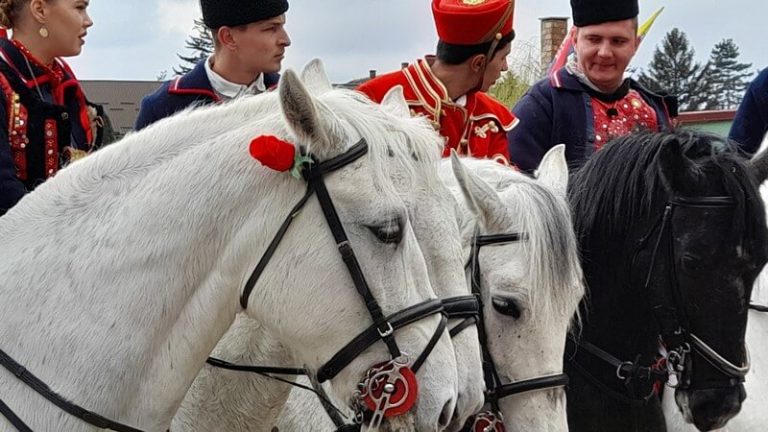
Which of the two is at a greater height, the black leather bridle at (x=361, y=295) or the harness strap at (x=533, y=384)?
the black leather bridle at (x=361, y=295)

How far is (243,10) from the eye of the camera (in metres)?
3.97

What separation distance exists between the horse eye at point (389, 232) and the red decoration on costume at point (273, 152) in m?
0.27

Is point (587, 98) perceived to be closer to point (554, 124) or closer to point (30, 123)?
point (554, 124)

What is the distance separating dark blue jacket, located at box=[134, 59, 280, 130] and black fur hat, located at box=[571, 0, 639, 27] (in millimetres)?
1901

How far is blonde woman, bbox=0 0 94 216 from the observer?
3.32m

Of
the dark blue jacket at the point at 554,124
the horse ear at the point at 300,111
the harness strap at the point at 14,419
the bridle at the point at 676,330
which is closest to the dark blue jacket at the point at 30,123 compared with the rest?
the harness strap at the point at 14,419

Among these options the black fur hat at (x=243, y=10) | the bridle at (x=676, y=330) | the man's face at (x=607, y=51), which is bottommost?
the bridle at (x=676, y=330)

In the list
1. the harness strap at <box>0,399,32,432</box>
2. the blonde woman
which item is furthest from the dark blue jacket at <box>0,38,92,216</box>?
the harness strap at <box>0,399,32,432</box>

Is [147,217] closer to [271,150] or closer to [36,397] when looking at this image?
[271,150]

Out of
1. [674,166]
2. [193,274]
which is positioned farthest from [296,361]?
[674,166]

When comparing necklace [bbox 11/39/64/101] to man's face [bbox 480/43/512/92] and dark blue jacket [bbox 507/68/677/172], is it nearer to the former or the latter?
man's face [bbox 480/43/512/92]

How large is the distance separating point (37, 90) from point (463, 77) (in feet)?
5.79

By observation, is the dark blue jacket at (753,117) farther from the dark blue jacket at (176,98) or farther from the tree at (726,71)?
the tree at (726,71)

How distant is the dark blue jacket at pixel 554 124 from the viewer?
15.0ft
